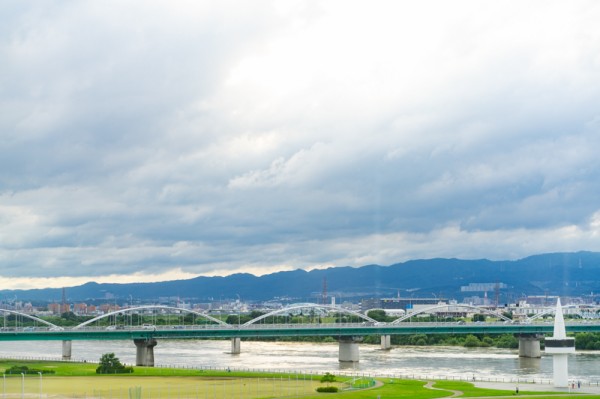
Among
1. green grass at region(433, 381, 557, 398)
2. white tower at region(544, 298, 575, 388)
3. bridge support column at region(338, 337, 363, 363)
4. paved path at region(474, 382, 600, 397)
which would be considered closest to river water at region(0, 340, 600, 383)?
bridge support column at region(338, 337, 363, 363)

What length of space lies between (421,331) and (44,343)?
8751cm

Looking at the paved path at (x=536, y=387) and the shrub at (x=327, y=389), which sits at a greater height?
the shrub at (x=327, y=389)

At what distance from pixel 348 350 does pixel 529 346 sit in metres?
28.3

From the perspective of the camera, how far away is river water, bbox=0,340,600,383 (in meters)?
95.4

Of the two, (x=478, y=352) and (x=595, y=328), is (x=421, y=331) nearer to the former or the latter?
(x=478, y=352)

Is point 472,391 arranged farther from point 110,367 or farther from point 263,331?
point 263,331

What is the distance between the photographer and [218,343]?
17700 cm

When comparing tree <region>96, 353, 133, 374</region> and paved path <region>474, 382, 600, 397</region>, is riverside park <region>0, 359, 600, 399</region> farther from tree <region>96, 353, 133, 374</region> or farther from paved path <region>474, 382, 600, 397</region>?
tree <region>96, 353, 133, 374</region>

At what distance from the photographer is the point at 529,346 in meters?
130

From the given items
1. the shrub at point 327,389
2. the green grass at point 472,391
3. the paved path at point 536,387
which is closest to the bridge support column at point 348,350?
the green grass at point 472,391

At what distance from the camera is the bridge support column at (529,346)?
128 m

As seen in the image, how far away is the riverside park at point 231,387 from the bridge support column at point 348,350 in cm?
3090

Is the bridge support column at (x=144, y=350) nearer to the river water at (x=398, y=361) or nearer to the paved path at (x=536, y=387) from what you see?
the river water at (x=398, y=361)

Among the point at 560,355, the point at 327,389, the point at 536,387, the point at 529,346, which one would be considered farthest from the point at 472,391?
the point at 529,346
